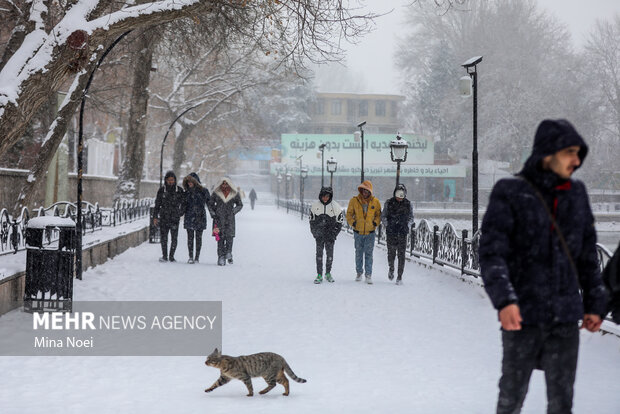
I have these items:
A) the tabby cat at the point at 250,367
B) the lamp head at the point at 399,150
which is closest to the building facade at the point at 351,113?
the lamp head at the point at 399,150

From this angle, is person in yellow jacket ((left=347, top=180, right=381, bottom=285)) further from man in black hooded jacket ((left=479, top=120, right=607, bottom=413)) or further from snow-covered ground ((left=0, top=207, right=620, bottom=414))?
man in black hooded jacket ((left=479, top=120, right=607, bottom=413))

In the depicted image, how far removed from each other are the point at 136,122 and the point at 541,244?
76.0 ft

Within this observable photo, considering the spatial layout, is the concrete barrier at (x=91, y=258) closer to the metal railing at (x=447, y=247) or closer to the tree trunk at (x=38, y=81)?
the tree trunk at (x=38, y=81)

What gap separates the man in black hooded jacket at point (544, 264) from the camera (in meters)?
3.40

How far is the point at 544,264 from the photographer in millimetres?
3447

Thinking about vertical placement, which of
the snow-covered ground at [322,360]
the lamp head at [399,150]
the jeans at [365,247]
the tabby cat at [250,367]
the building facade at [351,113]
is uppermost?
the building facade at [351,113]

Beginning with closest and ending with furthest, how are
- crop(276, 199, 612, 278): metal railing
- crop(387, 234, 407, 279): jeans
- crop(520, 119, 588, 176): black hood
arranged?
crop(520, 119, 588, 176): black hood < crop(387, 234, 407, 279): jeans < crop(276, 199, 612, 278): metal railing

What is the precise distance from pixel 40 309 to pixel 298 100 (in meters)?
79.1

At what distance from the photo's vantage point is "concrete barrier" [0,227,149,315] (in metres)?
8.88

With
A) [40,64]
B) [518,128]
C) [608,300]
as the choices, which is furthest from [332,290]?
[518,128]

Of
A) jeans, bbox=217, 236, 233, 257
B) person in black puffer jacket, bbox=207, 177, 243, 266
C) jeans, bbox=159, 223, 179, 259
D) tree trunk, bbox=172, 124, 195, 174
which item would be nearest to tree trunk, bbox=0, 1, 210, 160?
person in black puffer jacket, bbox=207, 177, 243, 266

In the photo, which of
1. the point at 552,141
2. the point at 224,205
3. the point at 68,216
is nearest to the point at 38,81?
the point at 68,216

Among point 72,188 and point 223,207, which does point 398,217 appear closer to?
point 223,207

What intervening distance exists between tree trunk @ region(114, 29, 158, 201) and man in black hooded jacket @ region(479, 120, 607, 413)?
21.1m
